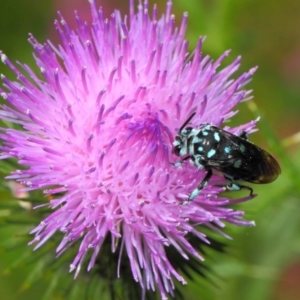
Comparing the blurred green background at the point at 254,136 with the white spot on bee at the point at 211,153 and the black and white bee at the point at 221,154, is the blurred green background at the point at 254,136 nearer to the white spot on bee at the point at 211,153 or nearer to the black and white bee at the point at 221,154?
the black and white bee at the point at 221,154

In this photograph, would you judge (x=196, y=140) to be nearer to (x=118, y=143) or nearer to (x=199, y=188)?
(x=199, y=188)

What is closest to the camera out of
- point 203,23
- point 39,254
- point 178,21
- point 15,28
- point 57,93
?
point 57,93

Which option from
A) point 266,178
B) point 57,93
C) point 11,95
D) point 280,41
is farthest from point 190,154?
point 280,41


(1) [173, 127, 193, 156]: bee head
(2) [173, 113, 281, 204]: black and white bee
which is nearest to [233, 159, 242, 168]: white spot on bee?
(2) [173, 113, 281, 204]: black and white bee

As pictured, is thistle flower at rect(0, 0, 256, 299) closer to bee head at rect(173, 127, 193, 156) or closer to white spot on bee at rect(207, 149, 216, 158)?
bee head at rect(173, 127, 193, 156)

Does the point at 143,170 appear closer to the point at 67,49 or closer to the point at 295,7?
the point at 67,49

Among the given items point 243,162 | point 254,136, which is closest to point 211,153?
point 243,162
